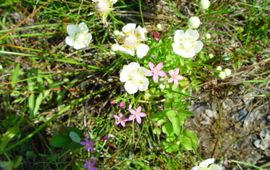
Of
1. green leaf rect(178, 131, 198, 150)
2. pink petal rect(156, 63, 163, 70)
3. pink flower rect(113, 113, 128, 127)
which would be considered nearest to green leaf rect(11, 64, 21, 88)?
pink flower rect(113, 113, 128, 127)

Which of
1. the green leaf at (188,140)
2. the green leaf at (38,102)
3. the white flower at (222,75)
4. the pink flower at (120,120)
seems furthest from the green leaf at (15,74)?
the white flower at (222,75)

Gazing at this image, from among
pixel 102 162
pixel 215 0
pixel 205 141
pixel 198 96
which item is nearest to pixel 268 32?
pixel 215 0

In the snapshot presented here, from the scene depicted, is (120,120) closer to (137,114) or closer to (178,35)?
(137,114)

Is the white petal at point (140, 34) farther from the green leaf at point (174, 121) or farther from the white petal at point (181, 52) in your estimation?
the green leaf at point (174, 121)

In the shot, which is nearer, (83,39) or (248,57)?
(83,39)

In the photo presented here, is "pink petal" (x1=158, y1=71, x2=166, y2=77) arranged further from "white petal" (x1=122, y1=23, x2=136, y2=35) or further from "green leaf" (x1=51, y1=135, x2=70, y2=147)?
"green leaf" (x1=51, y1=135, x2=70, y2=147)

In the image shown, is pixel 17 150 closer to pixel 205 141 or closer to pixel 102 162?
pixel 102 162
